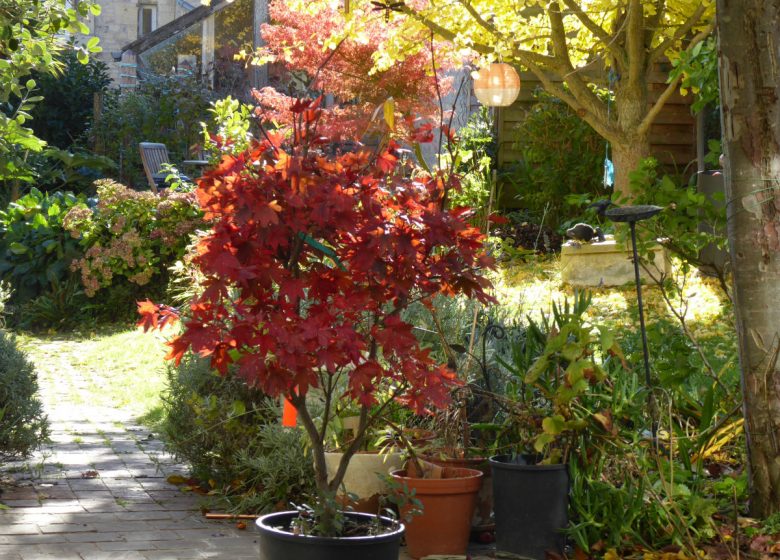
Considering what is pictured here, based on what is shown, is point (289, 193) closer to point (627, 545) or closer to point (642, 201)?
point (627, 545)

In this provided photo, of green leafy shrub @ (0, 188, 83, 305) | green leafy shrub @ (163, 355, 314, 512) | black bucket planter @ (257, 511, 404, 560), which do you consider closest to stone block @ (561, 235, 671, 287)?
green leafy shrub @ (163, 355, 314, 512)

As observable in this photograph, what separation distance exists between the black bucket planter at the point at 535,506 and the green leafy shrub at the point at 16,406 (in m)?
2.34

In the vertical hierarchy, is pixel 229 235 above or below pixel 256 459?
above

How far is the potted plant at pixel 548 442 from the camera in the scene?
13.2 feet

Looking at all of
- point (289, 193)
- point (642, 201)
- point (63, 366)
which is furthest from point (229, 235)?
point (63, 366)

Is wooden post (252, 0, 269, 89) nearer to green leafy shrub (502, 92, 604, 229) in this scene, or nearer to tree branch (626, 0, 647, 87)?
green leafy shrub (502, 92, 604, 229)

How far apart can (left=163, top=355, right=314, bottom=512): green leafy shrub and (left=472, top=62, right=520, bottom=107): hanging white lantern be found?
5.86m

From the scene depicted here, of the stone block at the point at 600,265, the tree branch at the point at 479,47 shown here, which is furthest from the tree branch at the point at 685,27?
the stone block at the point at 600,265

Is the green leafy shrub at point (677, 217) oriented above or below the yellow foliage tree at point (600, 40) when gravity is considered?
below

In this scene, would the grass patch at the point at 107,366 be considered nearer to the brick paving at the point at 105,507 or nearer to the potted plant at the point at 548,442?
the brick paving at the point at 105,507

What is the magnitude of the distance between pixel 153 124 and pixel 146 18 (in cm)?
1126

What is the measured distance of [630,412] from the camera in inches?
172

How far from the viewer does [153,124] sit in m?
16.7

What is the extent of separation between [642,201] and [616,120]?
5785 millimetres
